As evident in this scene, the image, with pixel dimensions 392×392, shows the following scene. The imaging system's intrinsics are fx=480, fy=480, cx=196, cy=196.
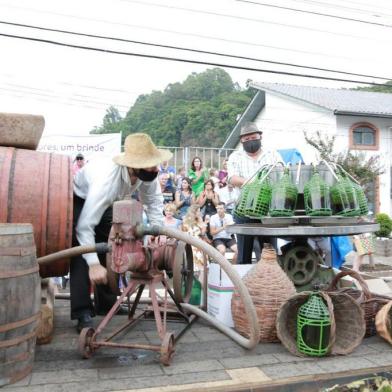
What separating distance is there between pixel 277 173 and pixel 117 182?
53.7 inches

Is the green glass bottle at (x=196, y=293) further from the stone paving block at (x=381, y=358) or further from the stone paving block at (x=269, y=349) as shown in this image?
the stone paving block at (x=381, y=358)

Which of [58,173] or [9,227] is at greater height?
[58,173]

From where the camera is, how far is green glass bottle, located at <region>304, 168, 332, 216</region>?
3.54m

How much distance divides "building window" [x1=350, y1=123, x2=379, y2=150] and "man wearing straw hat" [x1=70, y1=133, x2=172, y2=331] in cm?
2071

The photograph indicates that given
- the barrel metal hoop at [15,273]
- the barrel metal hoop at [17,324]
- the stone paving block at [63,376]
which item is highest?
the barrel metal hoop at [15,273]

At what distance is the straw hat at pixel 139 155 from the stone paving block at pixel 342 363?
5.65 feet

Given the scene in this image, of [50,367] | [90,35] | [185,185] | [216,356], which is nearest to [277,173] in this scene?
[216,356]

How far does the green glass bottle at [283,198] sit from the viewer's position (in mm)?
3595

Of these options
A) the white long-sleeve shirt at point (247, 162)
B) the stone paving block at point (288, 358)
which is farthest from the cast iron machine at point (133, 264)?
the white long-sleeve shirt at point (247, 162)

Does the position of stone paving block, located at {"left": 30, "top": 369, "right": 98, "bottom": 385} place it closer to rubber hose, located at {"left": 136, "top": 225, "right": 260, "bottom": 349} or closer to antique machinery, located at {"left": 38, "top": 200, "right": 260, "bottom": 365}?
antique machinery, located at {"left": 38, "top": 200, "right": 260, "bottom": 365}

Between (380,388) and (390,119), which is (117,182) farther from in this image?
(390,119)

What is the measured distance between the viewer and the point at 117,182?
3.50 meters

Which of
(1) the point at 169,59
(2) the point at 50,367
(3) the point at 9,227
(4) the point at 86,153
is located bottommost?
(2) the point at 50,367

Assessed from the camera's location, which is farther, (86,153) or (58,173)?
(86,153)
